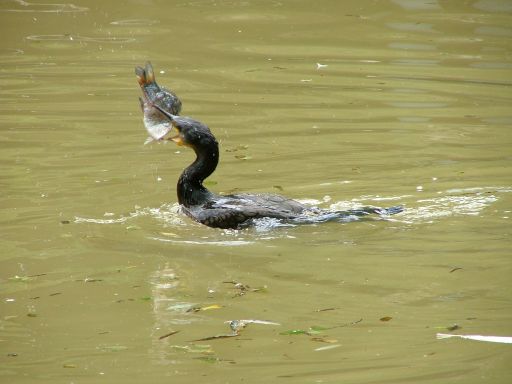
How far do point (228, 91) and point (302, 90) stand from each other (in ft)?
3.49

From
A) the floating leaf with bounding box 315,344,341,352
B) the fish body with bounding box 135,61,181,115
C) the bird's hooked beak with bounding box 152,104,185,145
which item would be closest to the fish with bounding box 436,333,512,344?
the floating leaf with bounding box 315,344,341,352

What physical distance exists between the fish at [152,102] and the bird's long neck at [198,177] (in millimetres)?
427

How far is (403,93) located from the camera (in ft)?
47.4

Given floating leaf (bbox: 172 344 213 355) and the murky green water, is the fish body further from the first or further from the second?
floating leaf (bbox: 172 344 213 355)

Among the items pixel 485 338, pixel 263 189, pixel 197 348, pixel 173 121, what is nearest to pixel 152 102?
pixel 173 121

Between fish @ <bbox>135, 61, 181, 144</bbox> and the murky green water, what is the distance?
860mm

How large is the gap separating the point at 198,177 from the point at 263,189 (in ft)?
3.33

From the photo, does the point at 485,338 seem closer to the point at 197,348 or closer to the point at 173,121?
the point at 197,348

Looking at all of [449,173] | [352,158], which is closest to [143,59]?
[352,158]

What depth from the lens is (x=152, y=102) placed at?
32.7ft

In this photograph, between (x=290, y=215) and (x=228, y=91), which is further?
(x=228, y=91)

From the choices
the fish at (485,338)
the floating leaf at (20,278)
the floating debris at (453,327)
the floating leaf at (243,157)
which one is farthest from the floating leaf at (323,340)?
the floating leaf at (243,157)

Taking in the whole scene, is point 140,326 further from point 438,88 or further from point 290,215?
point 438,88

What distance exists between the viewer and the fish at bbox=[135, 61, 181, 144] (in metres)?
9.91
